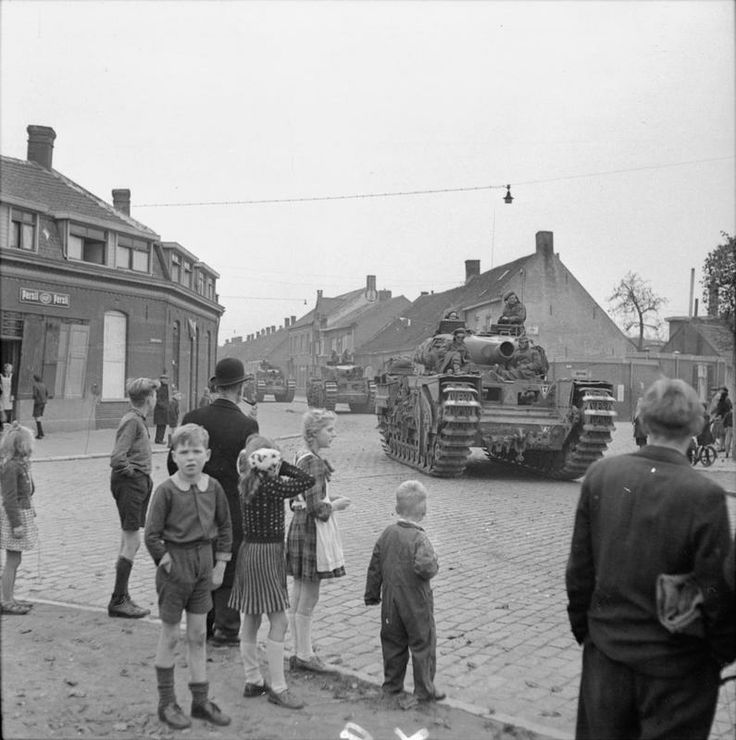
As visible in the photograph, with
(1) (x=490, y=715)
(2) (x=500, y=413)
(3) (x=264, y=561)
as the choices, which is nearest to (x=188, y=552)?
(3) (x=264, y=561)

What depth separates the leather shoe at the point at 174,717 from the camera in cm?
374

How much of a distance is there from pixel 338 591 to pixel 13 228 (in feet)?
57.7

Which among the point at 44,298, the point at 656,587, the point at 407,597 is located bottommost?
the point at 407,597

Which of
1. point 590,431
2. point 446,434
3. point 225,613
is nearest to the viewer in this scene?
point 225,613

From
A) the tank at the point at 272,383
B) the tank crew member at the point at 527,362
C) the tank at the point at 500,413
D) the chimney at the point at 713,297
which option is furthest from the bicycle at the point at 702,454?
the tank at the point at 272,383

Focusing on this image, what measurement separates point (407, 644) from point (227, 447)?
1.62m

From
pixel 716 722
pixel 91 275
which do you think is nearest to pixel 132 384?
pixel 716 722

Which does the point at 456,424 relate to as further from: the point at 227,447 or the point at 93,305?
the point at 93,305

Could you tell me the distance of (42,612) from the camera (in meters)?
5.59

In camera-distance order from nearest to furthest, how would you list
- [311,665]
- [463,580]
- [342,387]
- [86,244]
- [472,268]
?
[311,665] < [463,580] < [86,244] < [342,387] < [472,268]

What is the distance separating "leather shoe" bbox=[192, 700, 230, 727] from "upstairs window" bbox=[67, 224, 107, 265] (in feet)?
68.5

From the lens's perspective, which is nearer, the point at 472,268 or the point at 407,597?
the point at 407,597

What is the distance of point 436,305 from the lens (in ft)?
180

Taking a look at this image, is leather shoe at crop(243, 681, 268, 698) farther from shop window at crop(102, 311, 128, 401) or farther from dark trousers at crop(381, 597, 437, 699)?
shop window at crop(102, 311, 128, 401)
